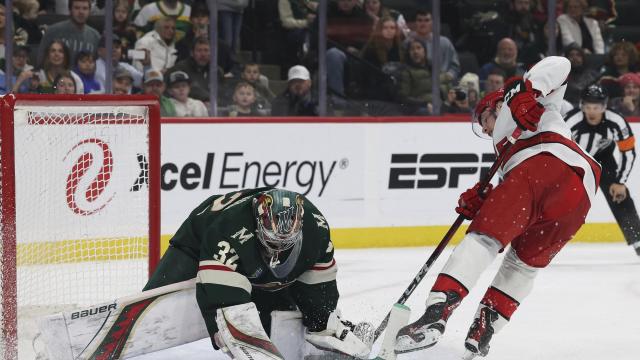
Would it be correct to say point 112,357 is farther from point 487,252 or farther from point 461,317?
point 461,317

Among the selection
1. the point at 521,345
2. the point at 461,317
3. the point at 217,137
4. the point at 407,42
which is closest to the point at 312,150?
the point at 217,137

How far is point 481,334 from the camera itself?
329 centimetres

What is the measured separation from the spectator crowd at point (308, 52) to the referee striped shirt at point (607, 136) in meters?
0.87

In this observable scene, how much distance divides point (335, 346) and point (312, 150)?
2.73m

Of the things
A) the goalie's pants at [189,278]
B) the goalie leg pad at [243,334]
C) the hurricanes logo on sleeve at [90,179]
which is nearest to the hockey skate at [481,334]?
the goalie's pants at [189,278]

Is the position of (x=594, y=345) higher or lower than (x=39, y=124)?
lower

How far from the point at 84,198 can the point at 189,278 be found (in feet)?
2.86

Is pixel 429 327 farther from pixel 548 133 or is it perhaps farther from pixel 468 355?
pixel 548 133

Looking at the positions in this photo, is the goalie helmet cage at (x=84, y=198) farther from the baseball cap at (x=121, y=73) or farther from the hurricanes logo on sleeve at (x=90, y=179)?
the baseball cap at (x=121, y=73)

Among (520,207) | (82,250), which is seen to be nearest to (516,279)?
(520,207)

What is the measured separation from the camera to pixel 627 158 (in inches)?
223

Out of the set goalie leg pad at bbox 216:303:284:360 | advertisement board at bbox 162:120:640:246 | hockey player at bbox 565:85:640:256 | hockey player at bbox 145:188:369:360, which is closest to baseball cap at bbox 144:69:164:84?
advertisement board at bbox 162:120:640:246

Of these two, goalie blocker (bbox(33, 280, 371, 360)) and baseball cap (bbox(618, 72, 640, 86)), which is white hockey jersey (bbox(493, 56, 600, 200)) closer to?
goalie blocker (bbox(33, 280, 371, 360))

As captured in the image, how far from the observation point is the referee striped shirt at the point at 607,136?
18.5ft
